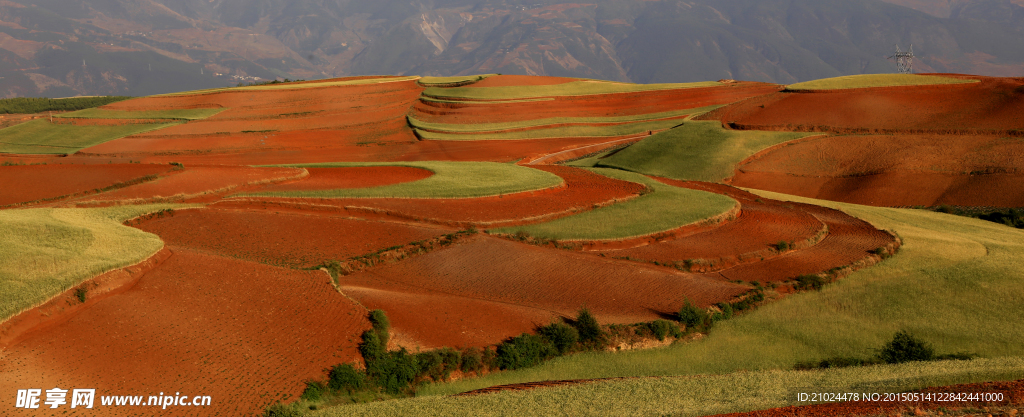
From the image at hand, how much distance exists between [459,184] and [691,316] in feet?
66.1

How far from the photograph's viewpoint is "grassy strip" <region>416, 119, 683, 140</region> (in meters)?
72.0

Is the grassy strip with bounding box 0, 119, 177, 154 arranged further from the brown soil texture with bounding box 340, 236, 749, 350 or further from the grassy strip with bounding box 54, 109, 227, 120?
the brown soil texture with bounding box 340, 236, 749, 350

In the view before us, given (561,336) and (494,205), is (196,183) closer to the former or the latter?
(494,205)

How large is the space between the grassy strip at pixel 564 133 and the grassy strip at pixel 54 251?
50429 millimetres

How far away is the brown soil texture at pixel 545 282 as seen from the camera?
20719 millimetres

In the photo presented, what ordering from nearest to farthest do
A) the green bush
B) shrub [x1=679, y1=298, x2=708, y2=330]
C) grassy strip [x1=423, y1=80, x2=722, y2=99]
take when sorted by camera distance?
the green bush < shrub [x1=679, y1=298, x2=708, y2=330] < grassy strip [x1=423, y1=80, x2=722, y2=99]

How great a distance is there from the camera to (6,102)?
117 m

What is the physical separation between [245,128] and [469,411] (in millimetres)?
75049

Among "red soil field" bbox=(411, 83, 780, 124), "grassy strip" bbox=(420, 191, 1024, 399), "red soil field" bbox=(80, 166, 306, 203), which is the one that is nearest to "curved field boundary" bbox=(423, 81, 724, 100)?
"red soil field" bbox=(411, 83, 780, 124)

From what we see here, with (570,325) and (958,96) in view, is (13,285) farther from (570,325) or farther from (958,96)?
(958,96)

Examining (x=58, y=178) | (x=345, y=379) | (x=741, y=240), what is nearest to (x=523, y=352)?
(x=345, y=379)

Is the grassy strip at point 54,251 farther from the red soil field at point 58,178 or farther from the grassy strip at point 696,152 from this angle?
the grassy strip at point 696,152

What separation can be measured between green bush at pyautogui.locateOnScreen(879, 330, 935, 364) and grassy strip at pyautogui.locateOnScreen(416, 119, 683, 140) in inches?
2178

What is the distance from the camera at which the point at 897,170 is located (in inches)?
1710
